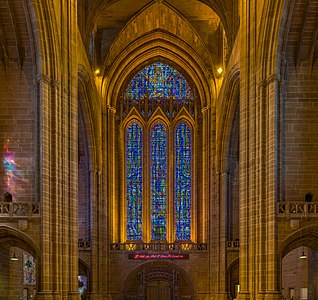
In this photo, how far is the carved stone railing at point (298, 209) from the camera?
21922mm

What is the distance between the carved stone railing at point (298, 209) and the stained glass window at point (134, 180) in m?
22.6

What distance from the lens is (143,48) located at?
142ft

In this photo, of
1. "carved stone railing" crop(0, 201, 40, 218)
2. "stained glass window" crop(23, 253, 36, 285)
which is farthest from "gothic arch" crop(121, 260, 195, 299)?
"carved stone railing" crop(0, 201, 40, 218)

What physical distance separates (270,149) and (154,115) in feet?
74.8

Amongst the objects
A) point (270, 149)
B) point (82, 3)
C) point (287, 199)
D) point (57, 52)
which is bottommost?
point (287, 199)

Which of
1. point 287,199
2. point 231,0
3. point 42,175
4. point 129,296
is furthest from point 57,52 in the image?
point 129,296

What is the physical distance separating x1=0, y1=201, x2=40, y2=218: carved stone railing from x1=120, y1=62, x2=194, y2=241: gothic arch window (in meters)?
21.6

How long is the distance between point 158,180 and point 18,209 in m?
22.9

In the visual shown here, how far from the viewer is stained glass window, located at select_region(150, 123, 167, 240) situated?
43812 millimetres

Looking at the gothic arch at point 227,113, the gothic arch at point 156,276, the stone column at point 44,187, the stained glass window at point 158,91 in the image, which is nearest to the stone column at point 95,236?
the gothic arch at point 156,276

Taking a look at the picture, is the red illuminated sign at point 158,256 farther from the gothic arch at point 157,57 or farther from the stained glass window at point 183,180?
the gothic arch at point 157,57

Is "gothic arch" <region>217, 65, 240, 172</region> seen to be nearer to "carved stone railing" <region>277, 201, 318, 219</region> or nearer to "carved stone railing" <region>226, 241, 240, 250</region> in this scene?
"carved stone railing" <region>226, 241, 240, 250</region>

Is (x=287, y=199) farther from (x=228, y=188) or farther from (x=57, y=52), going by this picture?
(x=228, y=188)

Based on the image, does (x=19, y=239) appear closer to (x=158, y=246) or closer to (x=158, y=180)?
(x=158, y=246)
